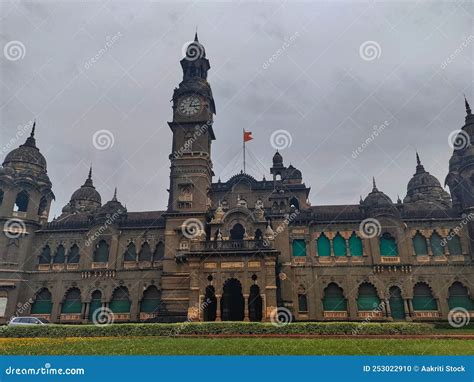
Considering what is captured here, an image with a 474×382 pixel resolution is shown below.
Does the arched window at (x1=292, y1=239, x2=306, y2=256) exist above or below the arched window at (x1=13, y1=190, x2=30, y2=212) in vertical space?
below

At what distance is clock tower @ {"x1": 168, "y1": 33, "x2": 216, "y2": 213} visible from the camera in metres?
33.6

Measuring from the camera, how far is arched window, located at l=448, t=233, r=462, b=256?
31531 mm

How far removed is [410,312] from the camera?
1171 inches

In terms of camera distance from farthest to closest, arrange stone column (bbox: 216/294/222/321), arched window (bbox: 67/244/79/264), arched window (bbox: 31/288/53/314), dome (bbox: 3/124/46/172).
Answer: dome (bbox: 3/124/46/172)
arched window (bbox: 67/244/79/264)
arched window (bbox: 31/288/53/314)
stone column (bbox: 216/294/222/321)

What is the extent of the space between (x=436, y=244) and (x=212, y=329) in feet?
76.2

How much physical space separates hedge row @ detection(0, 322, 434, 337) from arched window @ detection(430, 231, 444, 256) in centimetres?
1337

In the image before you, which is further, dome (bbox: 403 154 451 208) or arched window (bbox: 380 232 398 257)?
dome (bbox: 403 154 451 208)

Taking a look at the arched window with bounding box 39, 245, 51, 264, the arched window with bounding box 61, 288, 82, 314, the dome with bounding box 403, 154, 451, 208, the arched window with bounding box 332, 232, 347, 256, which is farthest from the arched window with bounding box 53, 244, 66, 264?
the dome with bounding box 403, 154, 451, 208

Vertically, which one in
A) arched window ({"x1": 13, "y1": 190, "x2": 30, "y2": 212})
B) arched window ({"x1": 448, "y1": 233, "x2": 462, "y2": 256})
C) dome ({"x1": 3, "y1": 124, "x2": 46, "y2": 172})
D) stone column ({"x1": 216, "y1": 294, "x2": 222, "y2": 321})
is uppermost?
dome ({"x1": 3, "y1": 124, "x2": 46, "y2": 172})

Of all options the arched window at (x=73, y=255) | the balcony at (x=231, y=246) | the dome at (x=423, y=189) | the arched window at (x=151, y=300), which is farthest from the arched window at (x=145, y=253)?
the dome at (x=423, y=189)

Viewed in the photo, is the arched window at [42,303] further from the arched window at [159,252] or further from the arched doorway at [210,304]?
the arched doorway at [210,304]

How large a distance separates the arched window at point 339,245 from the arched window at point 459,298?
31.0ft

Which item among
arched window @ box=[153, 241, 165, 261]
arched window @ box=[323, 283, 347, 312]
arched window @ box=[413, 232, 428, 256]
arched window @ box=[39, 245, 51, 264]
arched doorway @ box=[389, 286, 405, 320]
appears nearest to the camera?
arched doorway @ box=[389, 286, 405, 320]

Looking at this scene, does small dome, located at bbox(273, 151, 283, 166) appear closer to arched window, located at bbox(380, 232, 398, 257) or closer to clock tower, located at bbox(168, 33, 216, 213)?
clock tower, located at bbox(168, 33, 216, 213)
